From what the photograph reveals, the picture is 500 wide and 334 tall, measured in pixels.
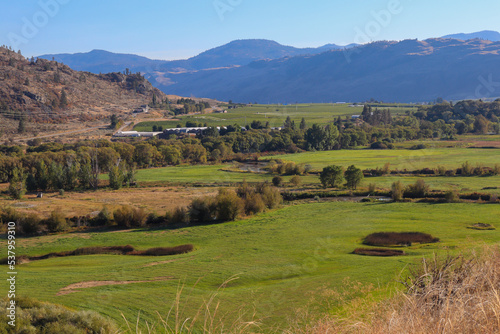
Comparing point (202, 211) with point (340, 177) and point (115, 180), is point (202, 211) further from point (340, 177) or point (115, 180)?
point (115, 180)

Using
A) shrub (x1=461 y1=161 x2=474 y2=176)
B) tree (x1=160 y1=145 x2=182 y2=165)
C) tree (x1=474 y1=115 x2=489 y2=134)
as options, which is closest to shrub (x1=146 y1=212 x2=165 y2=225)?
tree (x1=160 y1=145 x2=182 y2=165)

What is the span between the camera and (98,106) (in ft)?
609

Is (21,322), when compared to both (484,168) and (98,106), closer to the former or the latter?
(484,168)

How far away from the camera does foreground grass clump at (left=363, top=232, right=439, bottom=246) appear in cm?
3577

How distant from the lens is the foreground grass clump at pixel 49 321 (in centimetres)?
1490

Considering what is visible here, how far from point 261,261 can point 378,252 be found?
8.81 metres

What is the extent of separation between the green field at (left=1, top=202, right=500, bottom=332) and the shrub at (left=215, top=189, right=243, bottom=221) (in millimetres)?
1664

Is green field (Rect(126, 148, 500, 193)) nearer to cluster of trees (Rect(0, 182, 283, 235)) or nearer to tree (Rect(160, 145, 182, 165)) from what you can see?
tree (Rect(160, 145, 182, 165))

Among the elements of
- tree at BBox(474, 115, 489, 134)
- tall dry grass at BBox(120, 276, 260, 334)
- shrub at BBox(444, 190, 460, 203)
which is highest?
tree at BBox(474, 115, 489, 134)

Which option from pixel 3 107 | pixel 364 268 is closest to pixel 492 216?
pixel 364 268

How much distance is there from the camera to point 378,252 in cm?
3262

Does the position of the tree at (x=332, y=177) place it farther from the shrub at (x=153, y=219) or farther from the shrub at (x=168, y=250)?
the shrub at (x=168, y=250)

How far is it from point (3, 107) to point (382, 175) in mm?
127330

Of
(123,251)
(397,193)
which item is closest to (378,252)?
(123,251)
